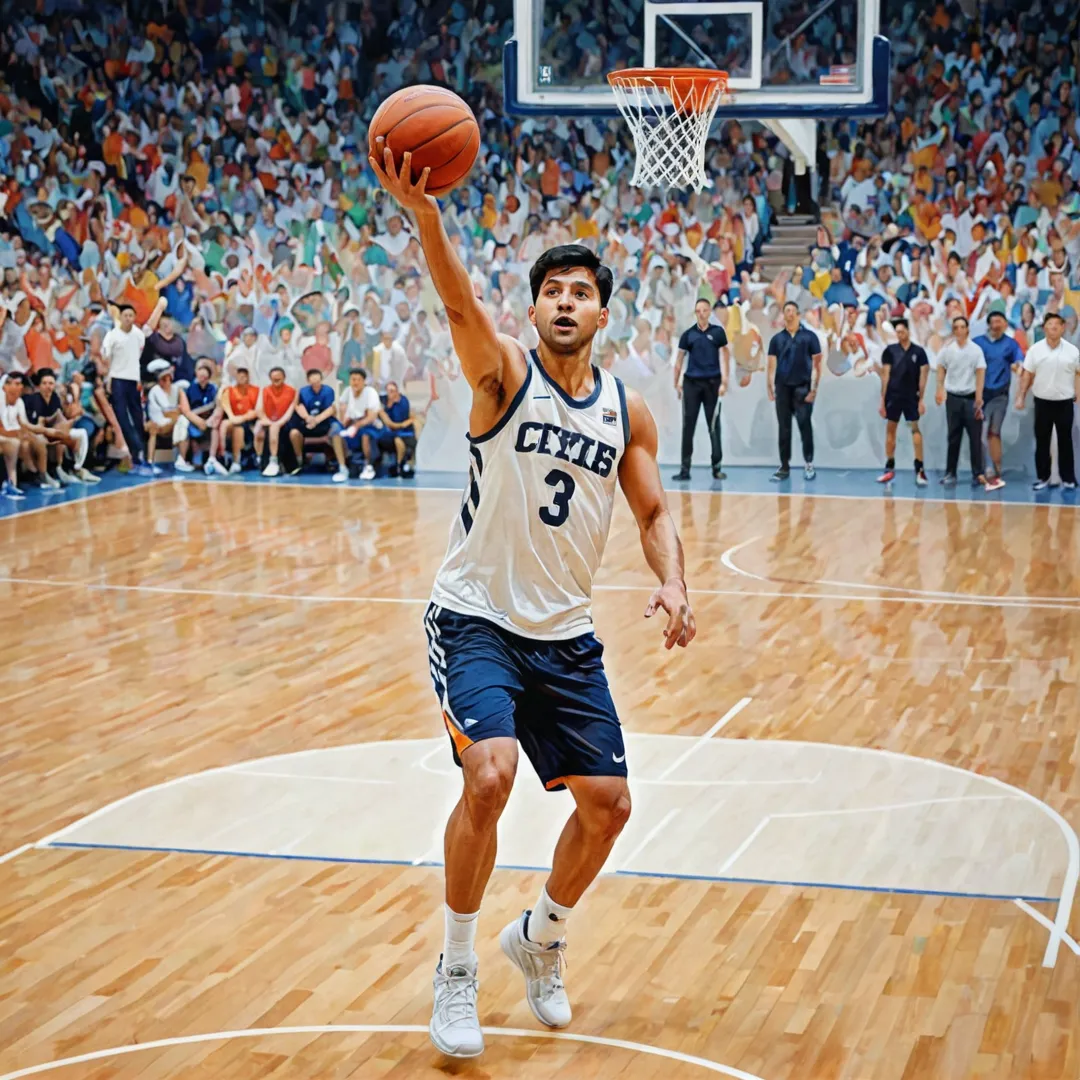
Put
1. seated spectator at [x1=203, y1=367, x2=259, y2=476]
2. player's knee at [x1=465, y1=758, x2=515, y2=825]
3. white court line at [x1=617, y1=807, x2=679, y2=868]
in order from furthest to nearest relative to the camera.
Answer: seated spectator at [x1=203, y1=367, x2=259, y2=476], white court line at [x1=617, y1=807, x2=679, y2=868], player's knee at [x1=465, y1=758, x2=515, y2=825]

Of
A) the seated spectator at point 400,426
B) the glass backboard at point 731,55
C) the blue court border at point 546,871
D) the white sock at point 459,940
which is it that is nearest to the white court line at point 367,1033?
the white sock at point 459,940

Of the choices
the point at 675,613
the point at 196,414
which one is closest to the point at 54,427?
the point at 196,414

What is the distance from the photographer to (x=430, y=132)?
4000 mm

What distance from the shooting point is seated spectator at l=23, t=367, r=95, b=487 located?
14.6 metres

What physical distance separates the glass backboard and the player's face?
8.86m

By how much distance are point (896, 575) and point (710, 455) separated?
6492 millimetres

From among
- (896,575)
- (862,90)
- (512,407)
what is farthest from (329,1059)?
(862,90)

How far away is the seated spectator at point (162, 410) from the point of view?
16250mm

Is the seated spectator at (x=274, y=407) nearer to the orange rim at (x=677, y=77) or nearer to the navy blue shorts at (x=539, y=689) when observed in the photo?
the orange rim at (x=677, y=77)

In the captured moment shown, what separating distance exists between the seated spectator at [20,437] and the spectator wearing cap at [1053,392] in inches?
358

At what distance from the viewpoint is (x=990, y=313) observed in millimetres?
15469

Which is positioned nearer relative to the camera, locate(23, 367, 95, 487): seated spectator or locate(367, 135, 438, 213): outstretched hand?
locate(367, 135, 438, 213): outstretched hand

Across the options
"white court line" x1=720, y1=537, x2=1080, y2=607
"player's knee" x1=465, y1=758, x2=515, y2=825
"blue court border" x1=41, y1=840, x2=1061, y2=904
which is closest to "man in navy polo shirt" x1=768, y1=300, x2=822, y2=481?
"white court line" x1=720, y1=537, x2=1080, y2=607

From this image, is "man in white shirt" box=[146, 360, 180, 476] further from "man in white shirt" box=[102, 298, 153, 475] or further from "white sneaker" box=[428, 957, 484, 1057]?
"white sneaker" box=[428, 957, 484, 1057]
